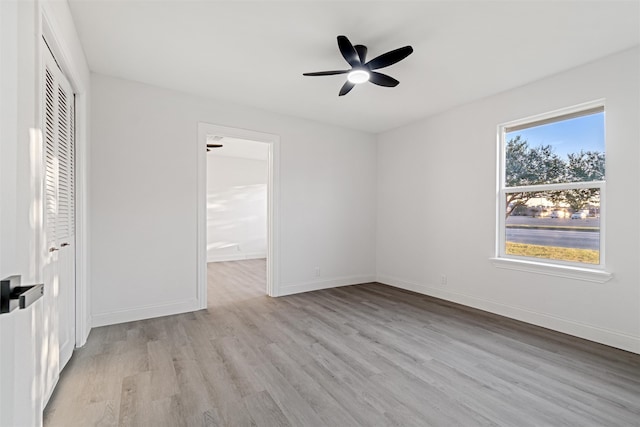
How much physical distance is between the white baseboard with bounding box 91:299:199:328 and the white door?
62 centimetres

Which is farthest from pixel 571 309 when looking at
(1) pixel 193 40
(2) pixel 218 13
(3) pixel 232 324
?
(1) pixel 193 40

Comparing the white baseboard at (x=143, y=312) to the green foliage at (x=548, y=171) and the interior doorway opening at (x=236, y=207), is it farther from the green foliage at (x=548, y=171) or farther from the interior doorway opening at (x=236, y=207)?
the green foliage at (x=548, y=171)

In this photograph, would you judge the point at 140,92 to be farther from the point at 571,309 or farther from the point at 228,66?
the point at 571,309

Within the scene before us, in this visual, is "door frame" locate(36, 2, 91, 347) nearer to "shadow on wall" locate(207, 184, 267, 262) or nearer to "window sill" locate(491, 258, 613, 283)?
"window sill" locate(491, 258, 613, 283)

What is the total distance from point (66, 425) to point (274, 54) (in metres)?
3.09

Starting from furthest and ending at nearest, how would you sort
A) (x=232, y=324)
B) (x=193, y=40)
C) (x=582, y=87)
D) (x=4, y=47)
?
(x=232, y=324) < (x=582, y=87) < (x=193, y=40) < (x=4, y=47)

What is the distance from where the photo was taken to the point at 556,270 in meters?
3.18

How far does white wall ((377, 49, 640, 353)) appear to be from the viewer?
9.01 feet

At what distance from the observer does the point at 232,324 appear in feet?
10.9

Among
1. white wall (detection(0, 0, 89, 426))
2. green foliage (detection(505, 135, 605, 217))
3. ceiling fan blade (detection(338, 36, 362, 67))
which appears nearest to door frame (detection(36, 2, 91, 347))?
white wall (detection(0, 0, 89, 426))

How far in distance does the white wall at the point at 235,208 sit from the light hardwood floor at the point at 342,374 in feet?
13.8

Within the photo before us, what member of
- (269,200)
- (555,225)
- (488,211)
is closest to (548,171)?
(555,225)

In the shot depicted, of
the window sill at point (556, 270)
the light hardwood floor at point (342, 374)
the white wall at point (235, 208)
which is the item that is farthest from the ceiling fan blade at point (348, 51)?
the white wall at point (235, 208)

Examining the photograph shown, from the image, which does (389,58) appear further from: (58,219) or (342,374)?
(58,219)
